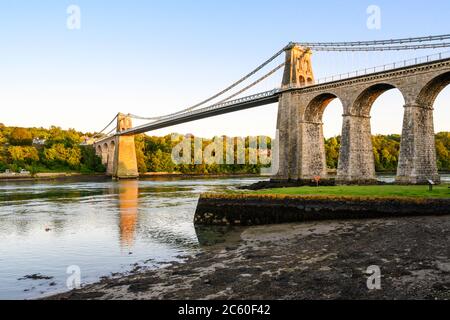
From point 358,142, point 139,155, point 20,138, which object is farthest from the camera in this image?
point 20,138

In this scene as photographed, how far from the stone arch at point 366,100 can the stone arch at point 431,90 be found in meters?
5.35

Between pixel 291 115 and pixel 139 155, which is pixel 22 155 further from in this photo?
pixel 291 115

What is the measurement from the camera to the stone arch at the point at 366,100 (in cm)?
4028

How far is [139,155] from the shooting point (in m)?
122

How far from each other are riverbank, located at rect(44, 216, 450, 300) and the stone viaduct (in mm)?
18582

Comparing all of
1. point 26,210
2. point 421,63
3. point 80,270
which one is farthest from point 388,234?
point 26,210

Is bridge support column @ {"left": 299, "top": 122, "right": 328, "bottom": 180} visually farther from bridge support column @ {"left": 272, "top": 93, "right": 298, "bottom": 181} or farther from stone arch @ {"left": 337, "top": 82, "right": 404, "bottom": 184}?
stone arch @ {"left": 337, "top": 82, "right": 404, "bottom": 184}

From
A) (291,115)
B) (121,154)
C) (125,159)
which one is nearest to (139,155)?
(125,159)

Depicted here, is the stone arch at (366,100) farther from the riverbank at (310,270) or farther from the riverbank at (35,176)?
the riverbank at (35,176)

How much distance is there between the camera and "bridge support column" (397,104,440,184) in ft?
108

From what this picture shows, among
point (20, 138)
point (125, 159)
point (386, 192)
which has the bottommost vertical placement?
point (386, 192)

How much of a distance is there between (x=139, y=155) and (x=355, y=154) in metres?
90.8

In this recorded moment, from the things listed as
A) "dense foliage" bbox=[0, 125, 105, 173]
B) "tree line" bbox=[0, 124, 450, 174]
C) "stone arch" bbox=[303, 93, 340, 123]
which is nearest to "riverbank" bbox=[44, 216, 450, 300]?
"stone arch" bbox=[303, 93, 340, 123]
